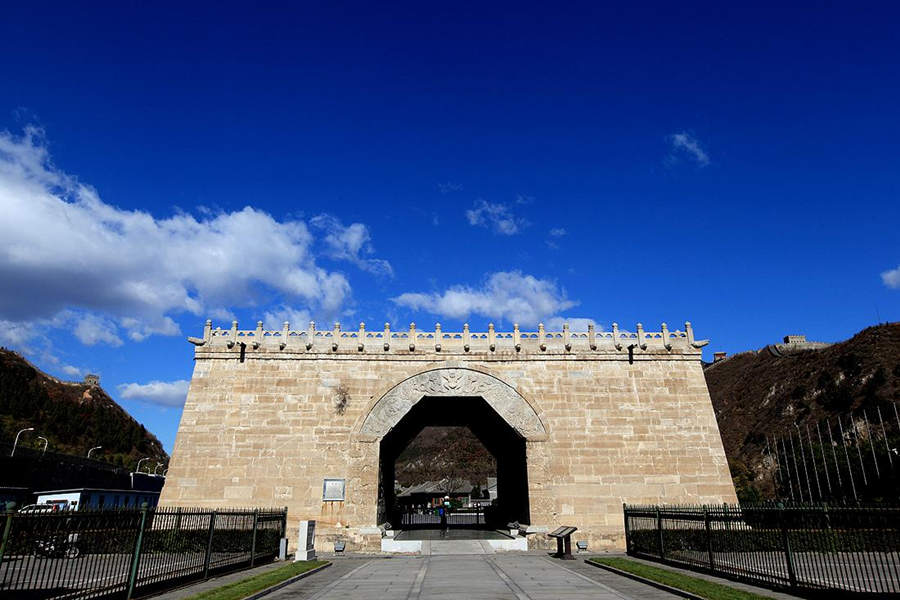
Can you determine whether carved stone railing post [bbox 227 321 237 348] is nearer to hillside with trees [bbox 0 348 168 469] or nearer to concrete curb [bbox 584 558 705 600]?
concrete curb [bbox 584 558 705 600]

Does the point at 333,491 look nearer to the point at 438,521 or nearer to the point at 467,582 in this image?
the point at 467,582

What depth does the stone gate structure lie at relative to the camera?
23.4m

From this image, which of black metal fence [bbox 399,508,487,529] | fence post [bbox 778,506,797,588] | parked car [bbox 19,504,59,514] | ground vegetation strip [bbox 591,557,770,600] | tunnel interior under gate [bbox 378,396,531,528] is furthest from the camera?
black metal fence [bbox 399,508,487,529]

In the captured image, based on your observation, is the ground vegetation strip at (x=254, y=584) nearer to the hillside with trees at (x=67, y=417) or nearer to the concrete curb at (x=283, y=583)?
the concrete curb at (x=283, y=583)

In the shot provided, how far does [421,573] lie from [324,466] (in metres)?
9.34

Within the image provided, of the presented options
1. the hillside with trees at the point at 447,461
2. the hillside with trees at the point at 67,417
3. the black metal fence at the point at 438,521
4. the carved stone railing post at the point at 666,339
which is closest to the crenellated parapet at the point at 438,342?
the carved stone railing post at the point at 666,339

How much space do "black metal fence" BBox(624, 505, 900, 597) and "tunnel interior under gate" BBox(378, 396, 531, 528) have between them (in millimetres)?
6821

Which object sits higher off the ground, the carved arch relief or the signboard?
the carved arch relief

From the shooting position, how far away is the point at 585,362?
25844 mm

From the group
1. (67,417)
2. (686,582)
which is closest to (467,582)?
(686,582)

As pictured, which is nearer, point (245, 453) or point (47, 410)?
point (245, 453)

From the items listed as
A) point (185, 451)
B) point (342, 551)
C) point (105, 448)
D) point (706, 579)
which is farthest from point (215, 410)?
point (105, 448)

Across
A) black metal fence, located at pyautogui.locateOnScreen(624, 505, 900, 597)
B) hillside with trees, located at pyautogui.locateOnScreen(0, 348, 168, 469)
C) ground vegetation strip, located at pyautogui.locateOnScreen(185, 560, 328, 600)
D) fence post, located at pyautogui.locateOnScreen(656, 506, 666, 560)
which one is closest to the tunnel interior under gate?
fence post, located at pyautogui.locateOnScreen(656, 506, 666, 560)

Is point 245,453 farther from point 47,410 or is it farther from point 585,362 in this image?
point 47,410
